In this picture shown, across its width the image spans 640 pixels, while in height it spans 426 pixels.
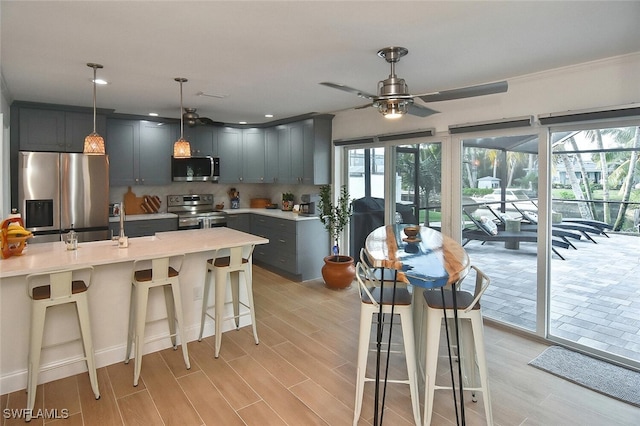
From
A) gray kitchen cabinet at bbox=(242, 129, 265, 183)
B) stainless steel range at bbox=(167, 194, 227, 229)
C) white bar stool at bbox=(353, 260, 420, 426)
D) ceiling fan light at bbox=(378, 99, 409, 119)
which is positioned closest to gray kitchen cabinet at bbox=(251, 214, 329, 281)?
stainless steel range at bbox=(167, 194, 227, 229)

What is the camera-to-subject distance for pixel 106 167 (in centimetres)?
492

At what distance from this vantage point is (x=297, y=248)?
5488mm

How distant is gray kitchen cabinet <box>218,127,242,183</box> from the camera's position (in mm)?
6602

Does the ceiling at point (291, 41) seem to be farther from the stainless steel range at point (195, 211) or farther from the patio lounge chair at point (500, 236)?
the stainless steel range at point (195, 211)

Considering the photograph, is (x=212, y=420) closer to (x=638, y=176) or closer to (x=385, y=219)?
(x=385, y=219)

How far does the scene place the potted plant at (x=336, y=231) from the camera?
5.09 meters

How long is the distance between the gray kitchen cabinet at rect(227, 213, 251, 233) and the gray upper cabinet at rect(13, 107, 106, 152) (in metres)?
2.38

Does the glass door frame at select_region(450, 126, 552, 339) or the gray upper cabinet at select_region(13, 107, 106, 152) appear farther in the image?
the gray upper cabinet at select_region(13, 107, 106, 152)

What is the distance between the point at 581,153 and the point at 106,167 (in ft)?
17.6

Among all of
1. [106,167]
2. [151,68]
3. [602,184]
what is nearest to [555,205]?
[602,184]

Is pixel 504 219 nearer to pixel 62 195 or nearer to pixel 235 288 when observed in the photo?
pixel 235 288

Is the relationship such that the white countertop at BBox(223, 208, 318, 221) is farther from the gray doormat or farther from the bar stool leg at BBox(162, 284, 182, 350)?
the gray doormat

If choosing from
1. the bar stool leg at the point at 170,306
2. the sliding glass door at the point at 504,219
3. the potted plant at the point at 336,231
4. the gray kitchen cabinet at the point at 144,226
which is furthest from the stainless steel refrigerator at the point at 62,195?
the sliding glass door at the point at 504,219

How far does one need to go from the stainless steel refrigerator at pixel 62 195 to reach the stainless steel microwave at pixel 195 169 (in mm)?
1264
